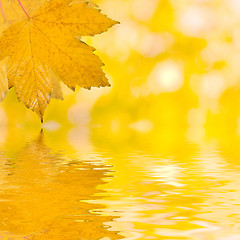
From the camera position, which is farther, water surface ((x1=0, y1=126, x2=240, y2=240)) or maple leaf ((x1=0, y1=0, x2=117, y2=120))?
maple leaf ((x1=0, y1=0, x2=117, y2=120))

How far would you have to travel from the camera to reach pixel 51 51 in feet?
1.53

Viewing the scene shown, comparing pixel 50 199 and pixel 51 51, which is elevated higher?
pixel 51 51

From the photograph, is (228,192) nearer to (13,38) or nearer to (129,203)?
(129,203)

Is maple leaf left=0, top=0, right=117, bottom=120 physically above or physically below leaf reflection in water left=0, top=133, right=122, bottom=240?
above

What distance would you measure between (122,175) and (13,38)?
146 millimetres

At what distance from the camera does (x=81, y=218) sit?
0.33 metres

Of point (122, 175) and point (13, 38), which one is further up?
point (13, 38)

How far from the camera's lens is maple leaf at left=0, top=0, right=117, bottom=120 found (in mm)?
458

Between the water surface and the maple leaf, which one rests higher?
the maple leaf

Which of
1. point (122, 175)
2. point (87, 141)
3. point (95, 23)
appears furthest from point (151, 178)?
point (87, 141)

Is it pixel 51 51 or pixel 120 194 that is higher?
pixel 51 51

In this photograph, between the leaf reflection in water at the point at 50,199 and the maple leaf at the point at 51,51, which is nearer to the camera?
the leaf reflection in water at the point at 50,199

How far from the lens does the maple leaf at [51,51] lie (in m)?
0.46

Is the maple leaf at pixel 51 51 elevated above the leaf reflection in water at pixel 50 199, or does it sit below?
above
